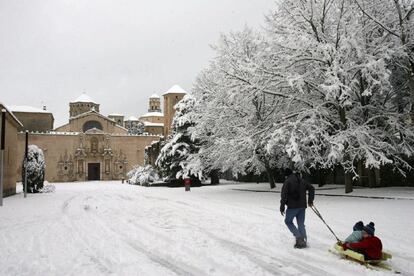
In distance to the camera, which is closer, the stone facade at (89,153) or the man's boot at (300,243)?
the man's boot at (300,243)

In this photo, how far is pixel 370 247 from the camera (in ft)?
19.8

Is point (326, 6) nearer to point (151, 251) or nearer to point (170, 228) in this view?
point (170, 228)

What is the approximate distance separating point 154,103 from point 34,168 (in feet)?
293

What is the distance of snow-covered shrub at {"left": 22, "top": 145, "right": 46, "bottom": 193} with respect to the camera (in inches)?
954

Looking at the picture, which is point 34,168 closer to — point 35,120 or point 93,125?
point 93,125

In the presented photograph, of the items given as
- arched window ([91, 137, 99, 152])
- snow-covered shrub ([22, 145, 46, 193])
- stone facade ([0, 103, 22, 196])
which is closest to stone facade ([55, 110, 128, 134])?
arched window ([91, 137, 99, 152])

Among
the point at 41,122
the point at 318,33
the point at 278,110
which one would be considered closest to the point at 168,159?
the point at 278,110

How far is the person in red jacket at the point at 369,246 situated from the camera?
6016mm

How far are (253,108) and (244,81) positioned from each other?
2.54 metres

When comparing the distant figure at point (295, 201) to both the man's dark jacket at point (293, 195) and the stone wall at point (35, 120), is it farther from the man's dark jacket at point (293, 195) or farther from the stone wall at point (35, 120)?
the stone wall at point (35, 120)

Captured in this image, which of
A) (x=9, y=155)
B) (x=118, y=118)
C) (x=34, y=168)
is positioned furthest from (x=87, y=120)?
(x=9, y=155)

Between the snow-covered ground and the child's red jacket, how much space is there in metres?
0.27

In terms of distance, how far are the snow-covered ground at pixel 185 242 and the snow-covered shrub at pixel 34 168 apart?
1197 centimetres

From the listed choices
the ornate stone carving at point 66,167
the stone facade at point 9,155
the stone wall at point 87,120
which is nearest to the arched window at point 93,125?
the stone wall at point 87,120
